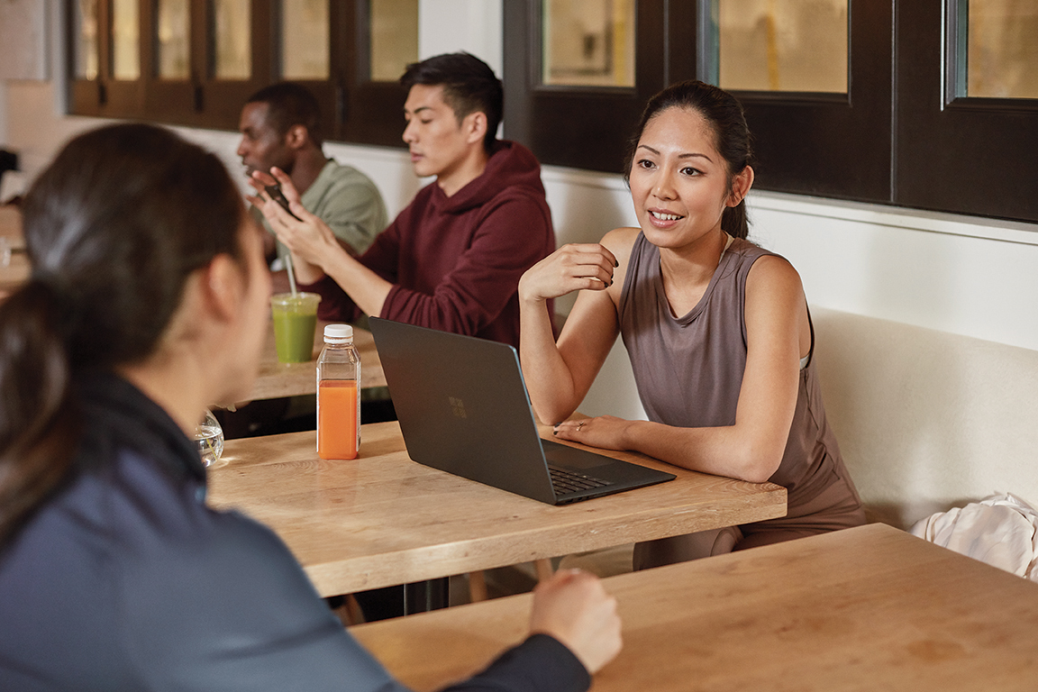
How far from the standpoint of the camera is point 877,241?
1.91 m

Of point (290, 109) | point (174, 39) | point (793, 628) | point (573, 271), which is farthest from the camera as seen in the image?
point (174, 39)

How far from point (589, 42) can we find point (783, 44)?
638mm

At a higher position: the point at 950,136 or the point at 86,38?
the point at 86,38

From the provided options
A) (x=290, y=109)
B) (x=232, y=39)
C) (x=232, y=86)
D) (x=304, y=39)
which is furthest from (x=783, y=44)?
(x=232, y=39)

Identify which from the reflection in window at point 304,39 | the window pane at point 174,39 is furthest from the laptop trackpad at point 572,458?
the window pane at point 174,39

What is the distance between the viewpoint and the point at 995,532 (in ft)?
4.97

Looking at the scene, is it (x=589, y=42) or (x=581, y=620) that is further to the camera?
(x=589, y=42)

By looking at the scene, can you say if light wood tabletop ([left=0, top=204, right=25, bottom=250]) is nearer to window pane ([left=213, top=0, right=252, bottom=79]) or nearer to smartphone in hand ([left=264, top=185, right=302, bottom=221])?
window pane ([left=213, top=0, right=252, bottom=79])

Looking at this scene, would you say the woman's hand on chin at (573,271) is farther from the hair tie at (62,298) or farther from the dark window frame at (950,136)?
the hair tie at (62,298)

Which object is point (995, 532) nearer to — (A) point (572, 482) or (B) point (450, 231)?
(A) point (572, 482)

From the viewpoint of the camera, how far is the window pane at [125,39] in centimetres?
531

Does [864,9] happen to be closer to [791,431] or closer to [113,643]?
[791,431]

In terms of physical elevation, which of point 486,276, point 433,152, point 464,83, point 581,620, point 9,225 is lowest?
point 581,620

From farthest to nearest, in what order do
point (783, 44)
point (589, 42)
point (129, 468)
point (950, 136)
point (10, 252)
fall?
point (10, 252), point (589, 42), point (783, 44), point (950, 136), point (129, 468)
